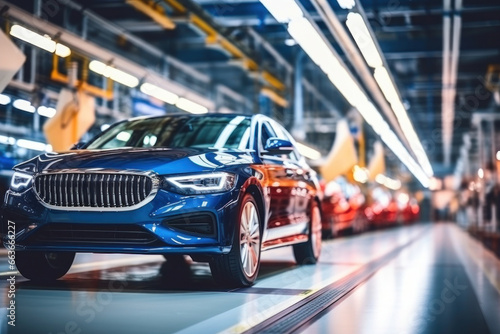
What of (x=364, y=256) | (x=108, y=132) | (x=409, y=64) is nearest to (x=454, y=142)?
(x=409, y=64)

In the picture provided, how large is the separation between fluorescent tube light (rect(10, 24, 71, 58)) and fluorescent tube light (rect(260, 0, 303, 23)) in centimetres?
372

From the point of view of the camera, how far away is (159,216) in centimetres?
577

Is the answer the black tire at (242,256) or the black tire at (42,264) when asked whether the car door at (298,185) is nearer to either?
the black tire at (242,256)

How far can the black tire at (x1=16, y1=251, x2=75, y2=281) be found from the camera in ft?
21.0

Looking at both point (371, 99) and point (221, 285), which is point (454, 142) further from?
point (221, 285)

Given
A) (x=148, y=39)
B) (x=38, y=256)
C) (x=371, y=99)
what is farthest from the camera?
(x=148, y=39)

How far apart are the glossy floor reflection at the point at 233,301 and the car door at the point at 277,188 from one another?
539 millimetres

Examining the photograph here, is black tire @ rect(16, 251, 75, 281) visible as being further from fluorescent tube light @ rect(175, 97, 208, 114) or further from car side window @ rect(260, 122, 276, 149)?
fluorescent tube light @ rect(175, 97, 208, 114)

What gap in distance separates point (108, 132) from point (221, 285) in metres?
2.06

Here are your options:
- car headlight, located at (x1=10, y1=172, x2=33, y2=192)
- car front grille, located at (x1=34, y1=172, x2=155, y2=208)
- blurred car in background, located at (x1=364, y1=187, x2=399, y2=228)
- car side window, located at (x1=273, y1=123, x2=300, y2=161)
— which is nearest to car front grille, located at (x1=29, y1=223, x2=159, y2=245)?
car front grille, located at (x1=34, y1=172, x2=155, y2=208)

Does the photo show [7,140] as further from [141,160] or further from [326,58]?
[141,160]

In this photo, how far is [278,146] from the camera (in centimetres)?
728

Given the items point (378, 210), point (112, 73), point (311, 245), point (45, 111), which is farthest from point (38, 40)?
point (378, 210)

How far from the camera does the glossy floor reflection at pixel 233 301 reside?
15.3 ft
